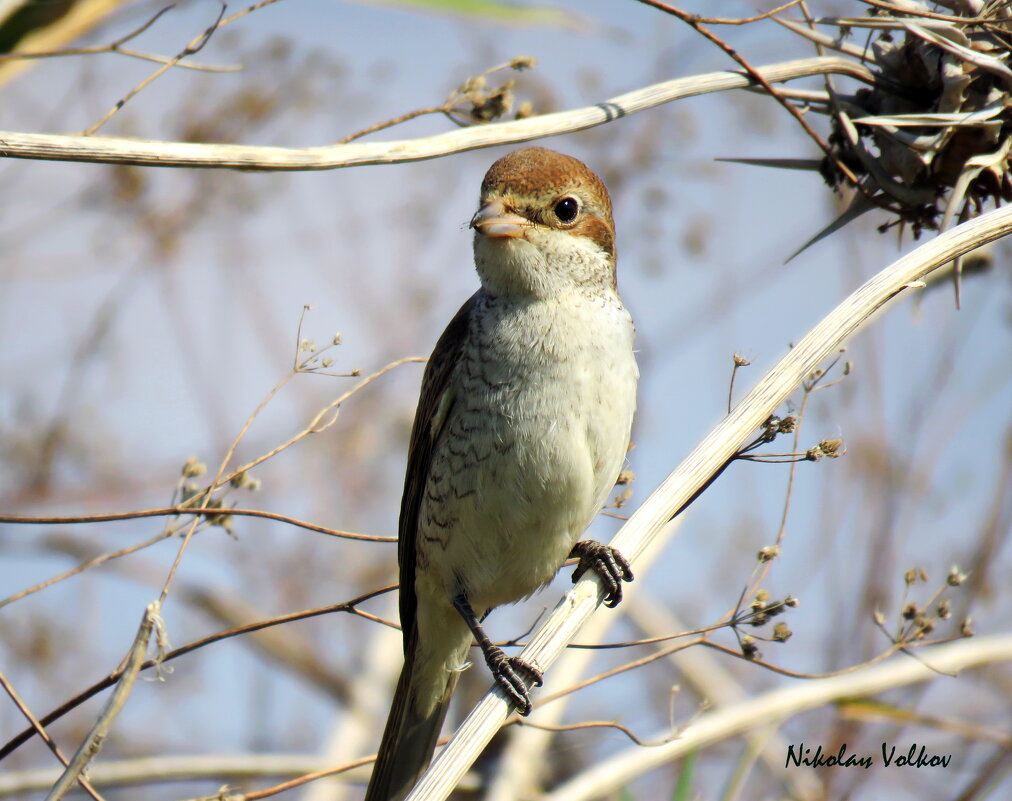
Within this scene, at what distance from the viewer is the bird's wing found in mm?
3129

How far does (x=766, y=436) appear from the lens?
7.06 ft

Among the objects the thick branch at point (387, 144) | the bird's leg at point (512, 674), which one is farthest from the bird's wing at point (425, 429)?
the thick branch at point (387, 144)

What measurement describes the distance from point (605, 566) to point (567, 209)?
106cm

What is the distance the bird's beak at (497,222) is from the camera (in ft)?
9.26

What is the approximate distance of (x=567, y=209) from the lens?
300 cm

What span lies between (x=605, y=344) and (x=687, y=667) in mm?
1833

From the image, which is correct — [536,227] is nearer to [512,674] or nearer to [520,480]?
[520,480]

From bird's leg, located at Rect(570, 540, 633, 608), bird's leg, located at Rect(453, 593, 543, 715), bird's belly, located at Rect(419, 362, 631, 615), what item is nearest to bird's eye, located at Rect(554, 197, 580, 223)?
bird's belly, located at Rect(419, 362, 631, 615)

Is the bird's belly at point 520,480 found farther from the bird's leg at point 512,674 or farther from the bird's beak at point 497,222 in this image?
the bird's beak at point 497,222

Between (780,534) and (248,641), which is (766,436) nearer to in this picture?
(780,534)

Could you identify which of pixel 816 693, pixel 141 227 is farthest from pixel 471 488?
pixel 141 227

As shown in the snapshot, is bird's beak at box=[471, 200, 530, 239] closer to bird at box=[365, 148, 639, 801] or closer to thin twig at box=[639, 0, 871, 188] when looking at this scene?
bird at box=[365, 148, 639, 801]
